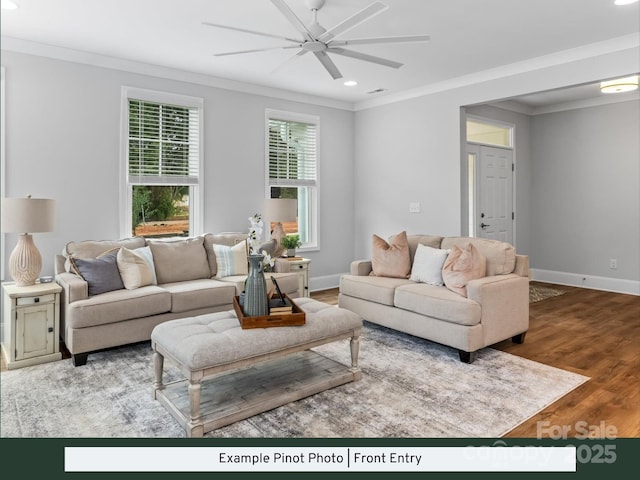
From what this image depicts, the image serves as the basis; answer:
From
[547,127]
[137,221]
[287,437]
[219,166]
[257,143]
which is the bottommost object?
[287,437]

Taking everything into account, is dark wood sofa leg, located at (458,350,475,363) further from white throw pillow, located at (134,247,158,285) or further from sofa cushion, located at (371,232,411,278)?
white throw pillow, located at (134,247,158,285)

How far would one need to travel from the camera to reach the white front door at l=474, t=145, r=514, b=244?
6066 mm

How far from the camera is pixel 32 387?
287 centimetres

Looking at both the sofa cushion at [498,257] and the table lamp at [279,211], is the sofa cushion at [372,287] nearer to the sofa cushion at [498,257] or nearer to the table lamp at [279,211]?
the sofa cushion at [498,257]

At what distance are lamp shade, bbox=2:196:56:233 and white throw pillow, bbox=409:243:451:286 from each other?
3123 millimetres

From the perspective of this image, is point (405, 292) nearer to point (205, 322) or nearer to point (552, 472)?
point (205, 322)

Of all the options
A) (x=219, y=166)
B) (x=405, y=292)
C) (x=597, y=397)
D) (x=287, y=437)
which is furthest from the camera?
(x=219, y=166)

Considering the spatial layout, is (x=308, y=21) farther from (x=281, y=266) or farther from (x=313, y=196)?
(x=313, y=196)

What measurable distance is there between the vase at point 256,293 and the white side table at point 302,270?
85.4 inches

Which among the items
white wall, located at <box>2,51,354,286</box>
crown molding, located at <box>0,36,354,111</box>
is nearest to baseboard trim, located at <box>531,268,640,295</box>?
crown molding, located at <box>0,36,354,111</box>

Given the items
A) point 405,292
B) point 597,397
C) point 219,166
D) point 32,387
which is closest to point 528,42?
point 405,292

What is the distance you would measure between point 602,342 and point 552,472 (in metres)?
2.63

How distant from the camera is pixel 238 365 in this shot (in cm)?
238

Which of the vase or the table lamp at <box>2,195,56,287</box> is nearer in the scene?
the vase
